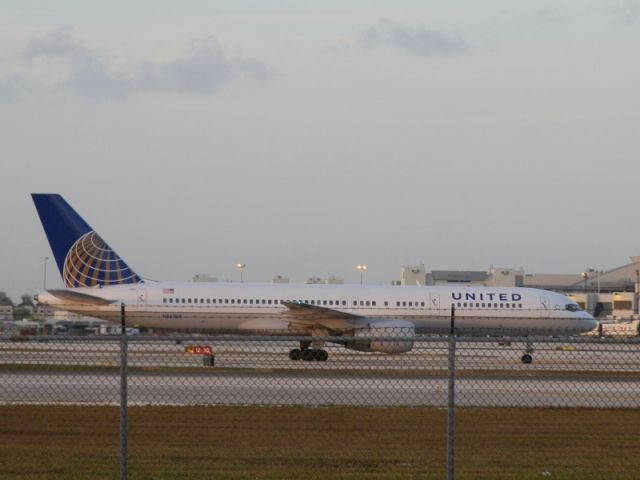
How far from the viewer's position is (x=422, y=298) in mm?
46750

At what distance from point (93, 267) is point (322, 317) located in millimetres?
9443

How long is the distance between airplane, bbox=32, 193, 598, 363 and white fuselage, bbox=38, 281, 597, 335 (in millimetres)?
36

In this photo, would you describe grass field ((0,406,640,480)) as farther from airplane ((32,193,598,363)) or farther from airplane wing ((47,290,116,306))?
airplane wing ((47,290,116,306))

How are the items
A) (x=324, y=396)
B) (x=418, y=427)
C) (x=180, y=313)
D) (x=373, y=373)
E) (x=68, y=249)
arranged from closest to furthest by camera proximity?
(x=418, y=427) < (x=373, y=373) < (x=324, y=396) < (x=180, y=313) < (x=68, y=249)

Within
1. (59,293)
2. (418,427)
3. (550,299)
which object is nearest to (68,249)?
(59,293)

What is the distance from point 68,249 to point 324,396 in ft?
86.3

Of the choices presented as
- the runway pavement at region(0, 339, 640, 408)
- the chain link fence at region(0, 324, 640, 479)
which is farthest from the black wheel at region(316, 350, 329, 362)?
the chain link fence at region(0, 324, 640, 479)

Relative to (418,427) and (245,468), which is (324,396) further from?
(245,468)

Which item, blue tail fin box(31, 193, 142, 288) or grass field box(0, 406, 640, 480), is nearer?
grass field box(0, 406, 640, 480)

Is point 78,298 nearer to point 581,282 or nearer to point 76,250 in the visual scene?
point 76,250

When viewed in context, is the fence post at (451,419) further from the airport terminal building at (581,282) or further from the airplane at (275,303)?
the airport terminal building at (581,282)

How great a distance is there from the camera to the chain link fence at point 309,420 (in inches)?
561

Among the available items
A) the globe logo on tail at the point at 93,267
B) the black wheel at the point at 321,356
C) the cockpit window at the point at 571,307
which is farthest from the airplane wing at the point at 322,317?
the cockpit window at the point at 571,307

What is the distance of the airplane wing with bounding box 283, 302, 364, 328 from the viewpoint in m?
44.1
